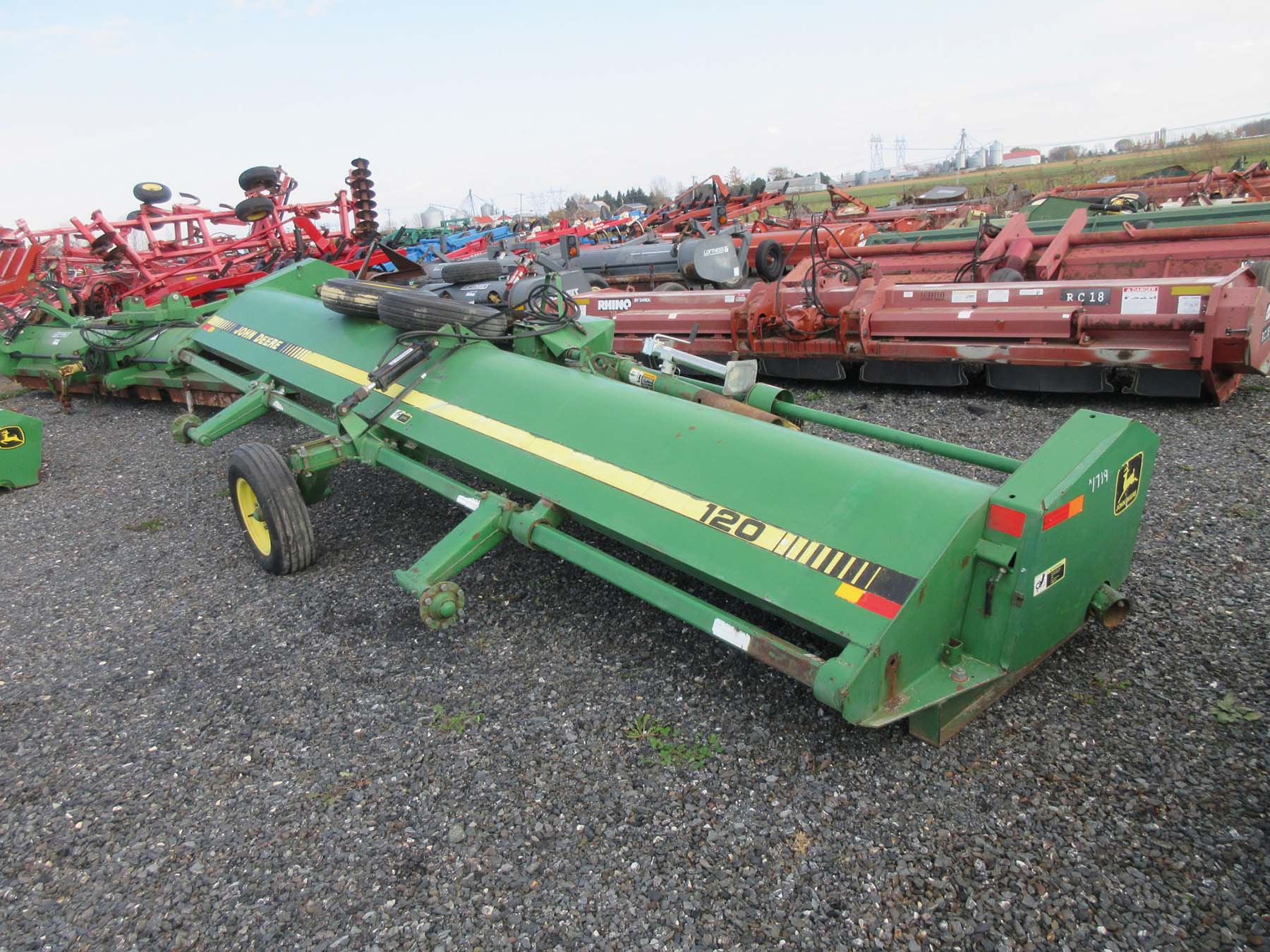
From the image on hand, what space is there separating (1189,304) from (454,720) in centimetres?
558

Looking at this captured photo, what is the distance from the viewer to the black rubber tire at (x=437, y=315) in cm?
418

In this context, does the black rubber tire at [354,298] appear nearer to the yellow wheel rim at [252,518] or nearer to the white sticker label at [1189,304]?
the yellow wheel rim at [252,518]

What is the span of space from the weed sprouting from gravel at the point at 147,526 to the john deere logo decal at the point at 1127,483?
17.0 ft

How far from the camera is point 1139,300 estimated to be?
5.82 metres

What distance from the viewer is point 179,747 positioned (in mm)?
2895

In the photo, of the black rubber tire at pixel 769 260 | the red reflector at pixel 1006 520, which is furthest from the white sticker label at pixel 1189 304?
the black rubber tire at pixel 769 260

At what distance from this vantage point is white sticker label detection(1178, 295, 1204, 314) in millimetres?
5543

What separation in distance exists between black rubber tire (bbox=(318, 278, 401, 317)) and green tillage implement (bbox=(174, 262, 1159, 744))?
25.6 inches

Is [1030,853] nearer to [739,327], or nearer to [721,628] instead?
[721,628]

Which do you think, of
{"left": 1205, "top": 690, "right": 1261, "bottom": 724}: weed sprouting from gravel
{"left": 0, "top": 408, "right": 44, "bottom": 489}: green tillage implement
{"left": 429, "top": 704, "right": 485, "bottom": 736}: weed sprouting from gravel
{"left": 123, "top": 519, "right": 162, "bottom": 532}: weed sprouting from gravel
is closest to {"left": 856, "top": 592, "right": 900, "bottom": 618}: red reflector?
{"left": 1205, "top": 690, "right": 1261, "bottom": 724}: weed sprouting from gravel

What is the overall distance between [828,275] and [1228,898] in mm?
6546

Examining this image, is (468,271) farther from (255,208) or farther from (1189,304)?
(255,208)

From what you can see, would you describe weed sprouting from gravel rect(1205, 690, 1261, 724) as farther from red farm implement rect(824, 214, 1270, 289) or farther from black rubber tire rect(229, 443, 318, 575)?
red farm implement rect(824, 214, 1270, 289)

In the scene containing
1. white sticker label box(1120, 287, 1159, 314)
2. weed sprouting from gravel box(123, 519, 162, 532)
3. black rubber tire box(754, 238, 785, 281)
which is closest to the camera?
weed sprouting from gravel box(123, 519, 162, 532)
